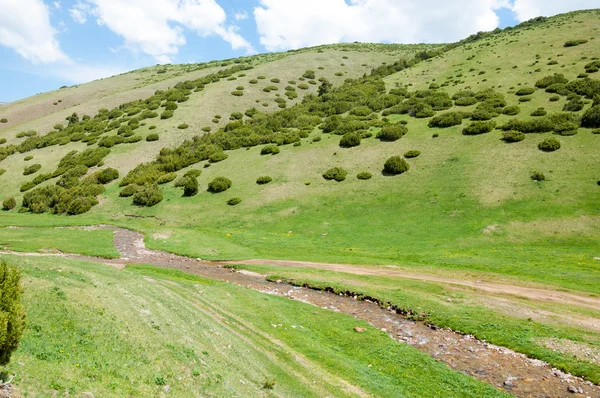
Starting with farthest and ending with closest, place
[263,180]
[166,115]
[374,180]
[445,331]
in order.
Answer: [166,115], [263,180], [374,180], [445,331]

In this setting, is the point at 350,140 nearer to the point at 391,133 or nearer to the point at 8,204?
the point at 391,133

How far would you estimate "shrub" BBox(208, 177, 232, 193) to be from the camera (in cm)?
5247

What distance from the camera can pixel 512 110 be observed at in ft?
191

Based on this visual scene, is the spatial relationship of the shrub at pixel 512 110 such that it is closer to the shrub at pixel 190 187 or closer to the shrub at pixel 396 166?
the shrub at pixel 396 166

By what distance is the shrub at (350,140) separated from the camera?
59562mm

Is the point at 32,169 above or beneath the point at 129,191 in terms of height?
Result: above

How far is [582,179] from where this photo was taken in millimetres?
39125

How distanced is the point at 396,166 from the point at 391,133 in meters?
11.5

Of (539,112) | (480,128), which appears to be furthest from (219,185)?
(539,112)

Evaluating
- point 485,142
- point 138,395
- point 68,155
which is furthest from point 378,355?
point 68,155

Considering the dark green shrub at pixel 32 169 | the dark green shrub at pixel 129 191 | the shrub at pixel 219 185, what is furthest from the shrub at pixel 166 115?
the shrub at pixel 219 185

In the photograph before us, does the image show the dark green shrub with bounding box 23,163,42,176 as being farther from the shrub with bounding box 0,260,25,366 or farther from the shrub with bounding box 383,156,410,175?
the shrub with bounding box 0,260,25,366

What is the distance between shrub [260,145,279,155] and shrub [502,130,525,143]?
120ft

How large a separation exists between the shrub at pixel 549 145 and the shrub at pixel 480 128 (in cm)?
918
